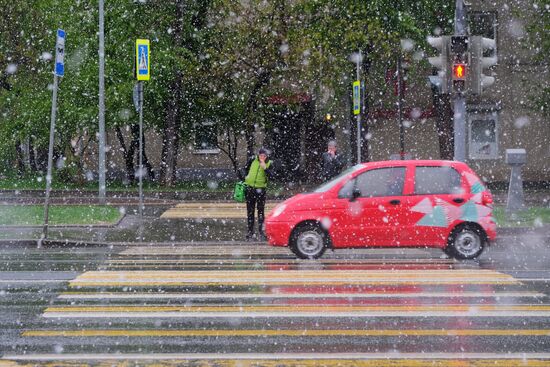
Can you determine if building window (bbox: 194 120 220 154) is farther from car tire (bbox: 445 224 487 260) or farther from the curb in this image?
car tire (bbox: 445 224 487 260)

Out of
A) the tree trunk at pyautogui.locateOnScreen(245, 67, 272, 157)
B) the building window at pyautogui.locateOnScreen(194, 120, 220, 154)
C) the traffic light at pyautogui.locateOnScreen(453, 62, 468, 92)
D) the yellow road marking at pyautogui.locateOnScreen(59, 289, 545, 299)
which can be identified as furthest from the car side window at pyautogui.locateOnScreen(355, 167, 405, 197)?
the building window at pyautogui.locateOnScreen(194, 120, 220, 154)

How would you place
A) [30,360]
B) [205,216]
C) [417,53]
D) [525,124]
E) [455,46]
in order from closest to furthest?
[30,360] → [455,46] → [205,216] → [417,53] → [525,124]

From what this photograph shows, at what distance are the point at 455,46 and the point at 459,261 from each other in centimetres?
449

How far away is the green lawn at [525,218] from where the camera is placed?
19094 mm

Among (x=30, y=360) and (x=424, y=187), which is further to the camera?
(x=424, y=187)

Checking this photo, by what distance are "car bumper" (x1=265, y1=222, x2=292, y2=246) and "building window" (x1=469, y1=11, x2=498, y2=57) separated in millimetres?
28010

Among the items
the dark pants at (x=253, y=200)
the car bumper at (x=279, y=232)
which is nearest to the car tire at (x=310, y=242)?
the car bumper at (x=279, y=232)

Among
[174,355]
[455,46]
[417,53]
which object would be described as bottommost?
[174,355]

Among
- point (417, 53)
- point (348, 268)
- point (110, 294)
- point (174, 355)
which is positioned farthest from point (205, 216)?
point (417, 53)

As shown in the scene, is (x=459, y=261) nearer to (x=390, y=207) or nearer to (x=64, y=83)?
(x=390, y=207)

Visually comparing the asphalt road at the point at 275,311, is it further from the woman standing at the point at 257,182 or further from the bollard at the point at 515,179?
the bollard at the point at 515,179

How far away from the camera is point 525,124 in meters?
40.3

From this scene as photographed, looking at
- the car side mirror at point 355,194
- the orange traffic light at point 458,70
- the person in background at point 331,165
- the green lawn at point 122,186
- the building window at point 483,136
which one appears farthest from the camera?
the building window at point 483,136

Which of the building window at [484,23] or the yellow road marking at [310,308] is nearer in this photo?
the yellow road marking at [310,308]
